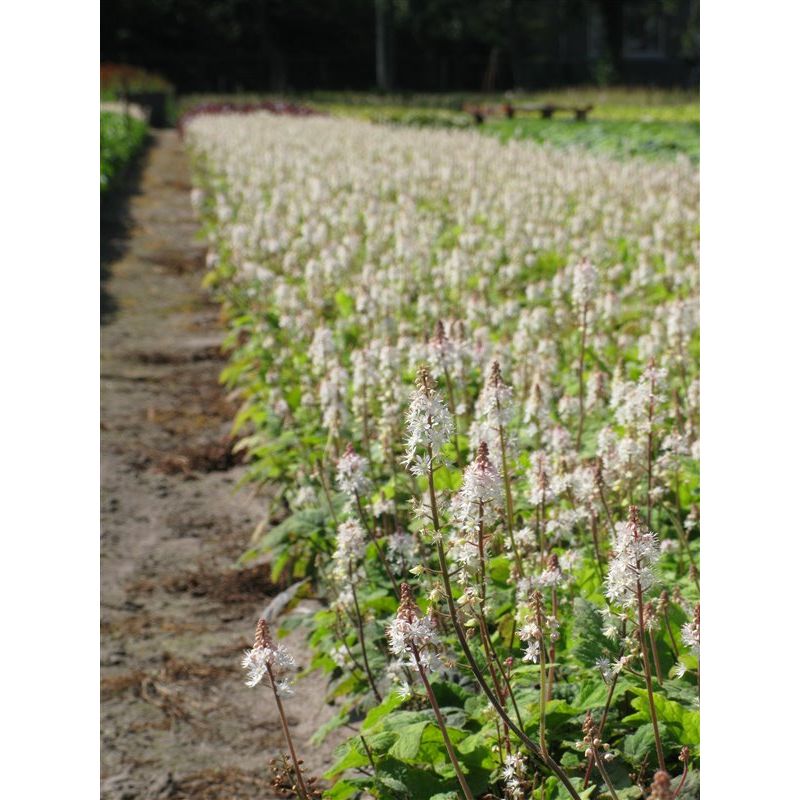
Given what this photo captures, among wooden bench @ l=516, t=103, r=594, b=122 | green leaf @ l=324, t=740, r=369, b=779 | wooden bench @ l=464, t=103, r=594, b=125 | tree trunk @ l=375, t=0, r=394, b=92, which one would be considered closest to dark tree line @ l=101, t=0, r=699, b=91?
tree trunk @ l=375, t=0, r=394, b=92

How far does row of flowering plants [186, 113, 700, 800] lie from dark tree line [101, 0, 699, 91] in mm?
37760

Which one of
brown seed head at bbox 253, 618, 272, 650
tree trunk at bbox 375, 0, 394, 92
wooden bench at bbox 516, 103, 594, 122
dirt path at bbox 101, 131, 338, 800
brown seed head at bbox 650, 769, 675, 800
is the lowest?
A: dirt path at bbox 101, 131, 338, 800

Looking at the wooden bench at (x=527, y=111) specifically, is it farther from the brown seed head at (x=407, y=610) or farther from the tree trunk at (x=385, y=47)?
the brown seed head at (x=407, y=610)

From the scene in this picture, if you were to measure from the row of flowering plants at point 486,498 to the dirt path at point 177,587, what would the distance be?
0.71 ft

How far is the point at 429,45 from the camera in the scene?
51.2 m

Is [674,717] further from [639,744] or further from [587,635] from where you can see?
[587,635]

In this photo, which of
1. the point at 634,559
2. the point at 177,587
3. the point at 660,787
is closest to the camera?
the point at 660,787

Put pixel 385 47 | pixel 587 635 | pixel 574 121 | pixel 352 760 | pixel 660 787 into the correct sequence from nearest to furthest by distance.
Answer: pixel 660 787 → pixel 352 760 → pixel 587 635 → pixel 574 121 → pixel 385 47

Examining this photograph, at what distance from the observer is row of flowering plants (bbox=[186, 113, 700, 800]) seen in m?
2.40

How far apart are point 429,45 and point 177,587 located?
49.3m

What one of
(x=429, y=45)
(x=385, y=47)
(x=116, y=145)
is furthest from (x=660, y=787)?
(x=429, y=45)

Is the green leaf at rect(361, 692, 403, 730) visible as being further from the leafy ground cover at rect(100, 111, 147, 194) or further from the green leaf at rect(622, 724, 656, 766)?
the leafy ground cover at rect(100, 111, 147, 194)

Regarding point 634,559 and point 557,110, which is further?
point 557,110
